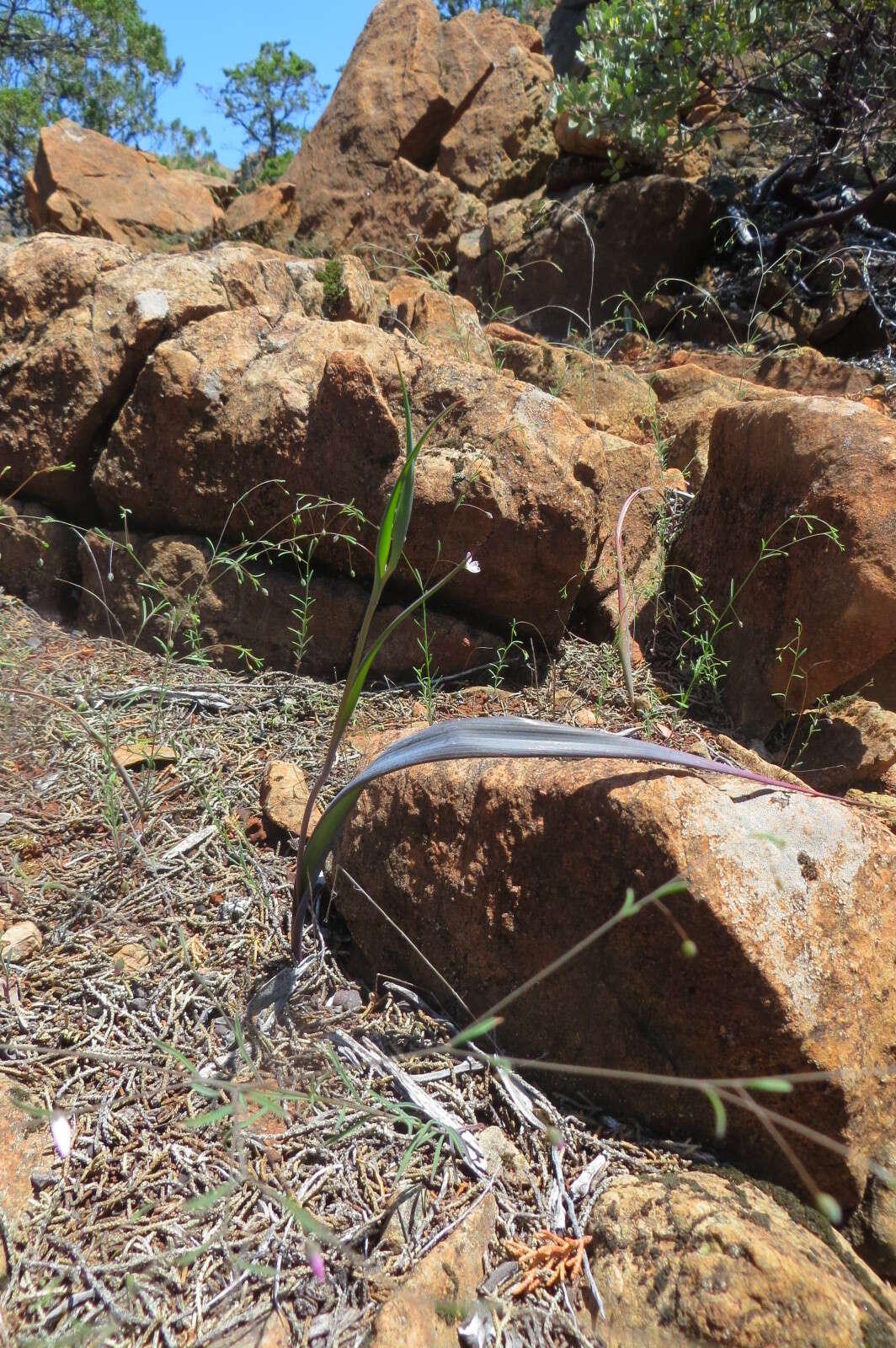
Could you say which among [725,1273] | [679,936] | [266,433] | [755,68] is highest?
[755,68]

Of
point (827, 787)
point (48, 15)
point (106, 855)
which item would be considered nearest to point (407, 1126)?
point (106, 855)

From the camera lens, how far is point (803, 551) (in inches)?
99.7

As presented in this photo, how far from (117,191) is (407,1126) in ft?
20.1

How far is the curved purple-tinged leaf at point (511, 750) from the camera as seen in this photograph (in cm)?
150

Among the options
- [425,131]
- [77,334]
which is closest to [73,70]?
[425,131]

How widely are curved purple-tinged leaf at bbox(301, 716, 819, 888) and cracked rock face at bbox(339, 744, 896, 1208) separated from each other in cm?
6

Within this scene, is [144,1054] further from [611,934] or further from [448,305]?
[448,305]

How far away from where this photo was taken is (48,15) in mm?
10461

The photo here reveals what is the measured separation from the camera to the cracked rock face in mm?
1445

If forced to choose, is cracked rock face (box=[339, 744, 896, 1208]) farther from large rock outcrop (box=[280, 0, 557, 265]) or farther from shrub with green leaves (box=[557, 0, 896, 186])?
large rock outcrop (box=[280, 0, 557, 265])

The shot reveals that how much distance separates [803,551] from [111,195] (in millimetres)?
5240

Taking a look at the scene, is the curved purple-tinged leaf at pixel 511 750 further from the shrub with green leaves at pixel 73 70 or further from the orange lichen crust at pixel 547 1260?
the shrub with green leaves at pixel 73 70

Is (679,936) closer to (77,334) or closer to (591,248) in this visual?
(77,334)

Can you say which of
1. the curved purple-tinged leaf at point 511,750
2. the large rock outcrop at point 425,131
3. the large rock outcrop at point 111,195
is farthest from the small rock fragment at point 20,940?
the large rock outcrop at point 425,131
